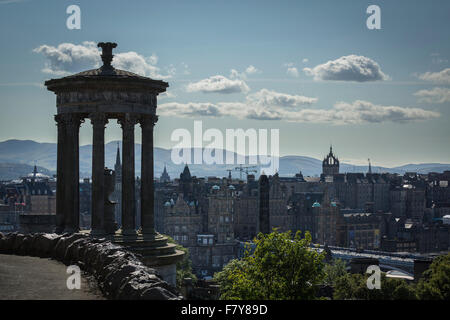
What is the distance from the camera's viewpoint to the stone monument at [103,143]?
3112 cm

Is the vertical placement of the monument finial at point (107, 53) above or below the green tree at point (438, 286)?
above

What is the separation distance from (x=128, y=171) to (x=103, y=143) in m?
1.45

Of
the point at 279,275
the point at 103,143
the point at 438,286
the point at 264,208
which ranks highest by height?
the point at 103,143

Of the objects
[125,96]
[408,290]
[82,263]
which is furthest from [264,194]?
[82,263]

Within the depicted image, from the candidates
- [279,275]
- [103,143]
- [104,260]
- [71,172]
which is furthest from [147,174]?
[104,260]

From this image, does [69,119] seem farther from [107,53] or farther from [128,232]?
[128,232]

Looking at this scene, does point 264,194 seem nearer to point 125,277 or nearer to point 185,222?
point 185,222

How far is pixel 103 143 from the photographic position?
1253 inches

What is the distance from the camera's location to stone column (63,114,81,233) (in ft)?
105

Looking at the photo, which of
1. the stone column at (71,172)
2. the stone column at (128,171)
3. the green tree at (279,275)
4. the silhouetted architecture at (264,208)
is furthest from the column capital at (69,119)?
the silhouetted architecture at (264,208)

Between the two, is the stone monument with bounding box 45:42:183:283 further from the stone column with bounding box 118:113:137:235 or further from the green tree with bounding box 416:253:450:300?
the green tree with bounding box 416:253:450:300

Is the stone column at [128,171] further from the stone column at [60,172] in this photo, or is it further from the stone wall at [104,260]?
the stone wall at [104,260]

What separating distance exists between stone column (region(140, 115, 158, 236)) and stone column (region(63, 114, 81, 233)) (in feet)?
8.49

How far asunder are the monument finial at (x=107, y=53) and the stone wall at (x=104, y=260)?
828 cm
